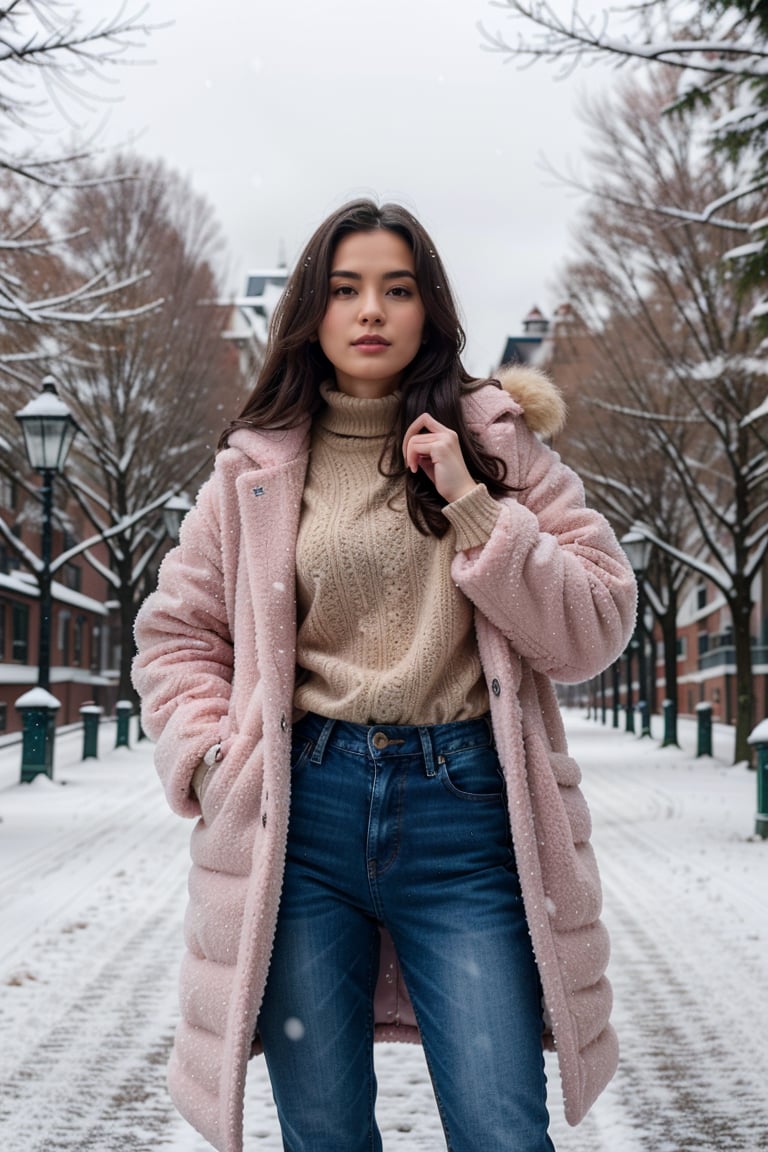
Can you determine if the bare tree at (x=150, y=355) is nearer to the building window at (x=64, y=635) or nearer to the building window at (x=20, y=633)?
the building window at (x=20, y=633)

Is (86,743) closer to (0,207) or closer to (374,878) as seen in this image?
(0,207)

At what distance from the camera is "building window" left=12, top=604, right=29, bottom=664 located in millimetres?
33406

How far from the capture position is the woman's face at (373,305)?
240 centimetres

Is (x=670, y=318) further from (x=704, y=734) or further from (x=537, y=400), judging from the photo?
(x=537, y=400)

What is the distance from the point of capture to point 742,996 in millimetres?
5668

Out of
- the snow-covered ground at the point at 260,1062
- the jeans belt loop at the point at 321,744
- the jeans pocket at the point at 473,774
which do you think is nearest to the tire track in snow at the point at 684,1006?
the snow-covered ground at the point at 260,1062

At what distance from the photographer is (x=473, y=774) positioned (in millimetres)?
2217

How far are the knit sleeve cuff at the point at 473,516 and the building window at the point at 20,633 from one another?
3196cm

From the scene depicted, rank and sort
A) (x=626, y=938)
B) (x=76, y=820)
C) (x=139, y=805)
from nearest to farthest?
(x=626, y=938) < (x=76, y=820) < (x=139, y=805)

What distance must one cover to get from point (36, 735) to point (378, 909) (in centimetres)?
1401

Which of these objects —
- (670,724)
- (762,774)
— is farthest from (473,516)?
(670,724)

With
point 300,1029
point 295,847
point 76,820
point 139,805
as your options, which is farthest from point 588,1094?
point 139,805

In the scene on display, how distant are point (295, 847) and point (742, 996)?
4054 mm

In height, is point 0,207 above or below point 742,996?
above
